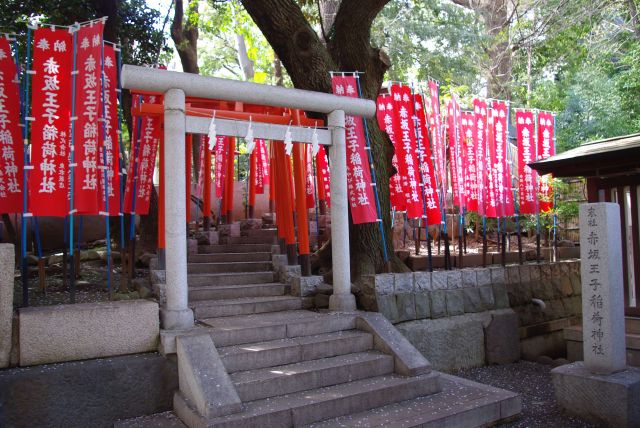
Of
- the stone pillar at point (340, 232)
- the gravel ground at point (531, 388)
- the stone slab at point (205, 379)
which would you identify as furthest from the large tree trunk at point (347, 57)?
the stone slab at point (205, 379)

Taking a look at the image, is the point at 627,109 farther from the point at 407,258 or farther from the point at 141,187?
the point at 141,187

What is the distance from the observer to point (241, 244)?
1012 cm

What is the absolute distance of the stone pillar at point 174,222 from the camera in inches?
241

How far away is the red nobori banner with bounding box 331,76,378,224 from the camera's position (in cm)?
800

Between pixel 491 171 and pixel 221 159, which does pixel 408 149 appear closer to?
pixel 491 171

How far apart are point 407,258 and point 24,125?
21.5 ft

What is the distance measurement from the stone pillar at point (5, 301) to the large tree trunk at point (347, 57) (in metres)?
5.01

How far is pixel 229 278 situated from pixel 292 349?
98.9 inches

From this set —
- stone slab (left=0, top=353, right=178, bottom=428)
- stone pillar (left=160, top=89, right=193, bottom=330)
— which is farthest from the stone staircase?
stone pillar (left=160, top=89, right=193, bottom=330)

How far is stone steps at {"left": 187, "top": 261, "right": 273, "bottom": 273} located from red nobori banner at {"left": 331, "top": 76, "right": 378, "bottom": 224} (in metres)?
1.97

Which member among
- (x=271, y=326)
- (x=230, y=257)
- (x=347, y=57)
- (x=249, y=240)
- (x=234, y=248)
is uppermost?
(x=347, y=57)

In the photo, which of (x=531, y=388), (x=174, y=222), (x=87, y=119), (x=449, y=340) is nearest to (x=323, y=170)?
(x=449, y=340)

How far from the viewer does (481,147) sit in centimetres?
965

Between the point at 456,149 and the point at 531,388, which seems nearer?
the point at 531,388
